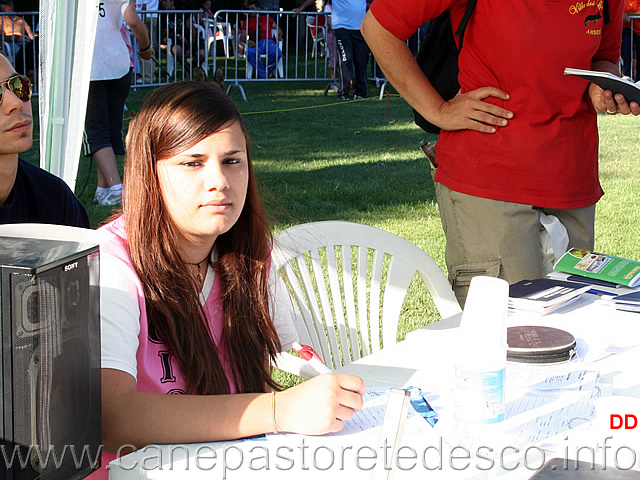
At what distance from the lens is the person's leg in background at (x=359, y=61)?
12.0 metres

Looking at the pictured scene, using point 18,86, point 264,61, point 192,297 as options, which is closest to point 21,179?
point 18,86

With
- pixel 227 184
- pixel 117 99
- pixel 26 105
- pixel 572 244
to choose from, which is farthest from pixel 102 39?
pixel 227 184

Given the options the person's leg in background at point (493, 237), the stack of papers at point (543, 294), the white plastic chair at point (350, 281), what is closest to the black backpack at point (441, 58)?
the person's leg in background at point (493, 237)

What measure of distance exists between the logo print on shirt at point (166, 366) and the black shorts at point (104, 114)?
4318 millimetres

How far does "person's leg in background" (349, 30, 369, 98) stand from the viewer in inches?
472

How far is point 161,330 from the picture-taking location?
1.73 m

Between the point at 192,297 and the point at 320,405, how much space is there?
487 mm

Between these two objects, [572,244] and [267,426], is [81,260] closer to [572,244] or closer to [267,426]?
[267,426]

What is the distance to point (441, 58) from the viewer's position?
9.32 feet

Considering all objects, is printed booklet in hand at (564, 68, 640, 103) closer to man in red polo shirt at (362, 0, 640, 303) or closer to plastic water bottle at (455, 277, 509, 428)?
man in red polo shirt at (362, 0, 640, 303)

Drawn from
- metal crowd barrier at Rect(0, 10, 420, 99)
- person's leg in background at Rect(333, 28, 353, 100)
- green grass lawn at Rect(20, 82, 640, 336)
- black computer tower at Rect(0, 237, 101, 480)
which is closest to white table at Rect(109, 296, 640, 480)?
black computer tower at Rect(0, 237, 101, 480)

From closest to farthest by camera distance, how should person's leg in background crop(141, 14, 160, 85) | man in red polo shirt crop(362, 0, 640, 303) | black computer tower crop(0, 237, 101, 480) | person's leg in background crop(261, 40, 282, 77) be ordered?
1. black computer tower crop(0, 237, 101, 480)
2. man in red polo shirt crop(362, 0, 640, 303)
3. person's leg in background crop(141, 14, 160, 85)
4. person's leg in background crop(261, 40, 282, 77)

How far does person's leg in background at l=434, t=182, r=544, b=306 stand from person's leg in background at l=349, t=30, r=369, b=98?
9470 millimetres

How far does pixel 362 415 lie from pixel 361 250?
100 centimetres
